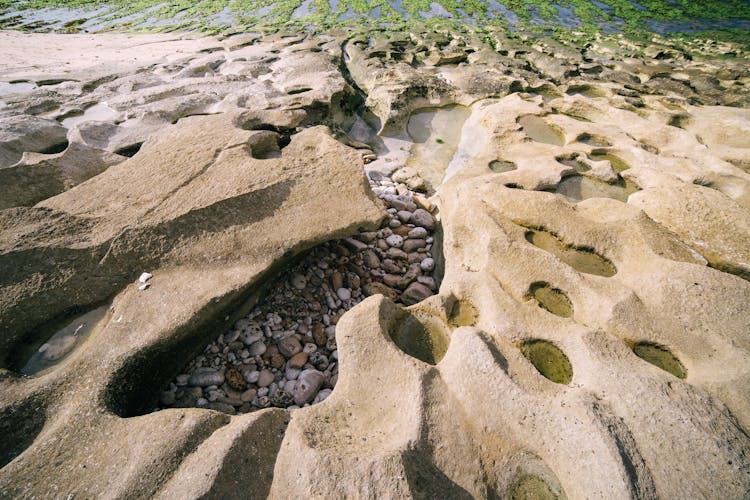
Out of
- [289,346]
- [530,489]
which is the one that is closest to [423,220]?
[289,346]

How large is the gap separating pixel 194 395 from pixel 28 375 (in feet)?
3.56

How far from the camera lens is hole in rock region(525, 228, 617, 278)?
3.27m

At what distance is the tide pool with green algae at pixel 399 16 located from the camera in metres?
12.9

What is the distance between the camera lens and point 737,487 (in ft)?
6.01

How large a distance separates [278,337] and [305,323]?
0.29 metres

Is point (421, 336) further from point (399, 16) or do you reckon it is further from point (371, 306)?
point (399, 16)

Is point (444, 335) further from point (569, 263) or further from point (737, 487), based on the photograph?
point (737, 487)

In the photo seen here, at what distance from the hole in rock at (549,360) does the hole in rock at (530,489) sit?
662mm

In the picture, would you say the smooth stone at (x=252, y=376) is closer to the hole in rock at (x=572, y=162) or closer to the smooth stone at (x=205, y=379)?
the smooth stone at (x=205, y=379)

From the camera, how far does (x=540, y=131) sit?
5613mm

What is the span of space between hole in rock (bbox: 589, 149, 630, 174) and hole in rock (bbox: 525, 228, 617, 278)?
2.10 meters

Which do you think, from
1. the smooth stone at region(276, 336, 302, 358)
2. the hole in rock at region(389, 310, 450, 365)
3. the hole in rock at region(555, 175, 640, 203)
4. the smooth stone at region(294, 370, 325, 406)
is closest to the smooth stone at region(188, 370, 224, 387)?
the smooth stone at region(276, 336, 302, 358)

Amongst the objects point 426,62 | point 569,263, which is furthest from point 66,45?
point 569,263

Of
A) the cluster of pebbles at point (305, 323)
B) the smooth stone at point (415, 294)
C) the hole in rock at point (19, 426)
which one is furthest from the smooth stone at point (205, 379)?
the smooth stone at point (415, 294)
